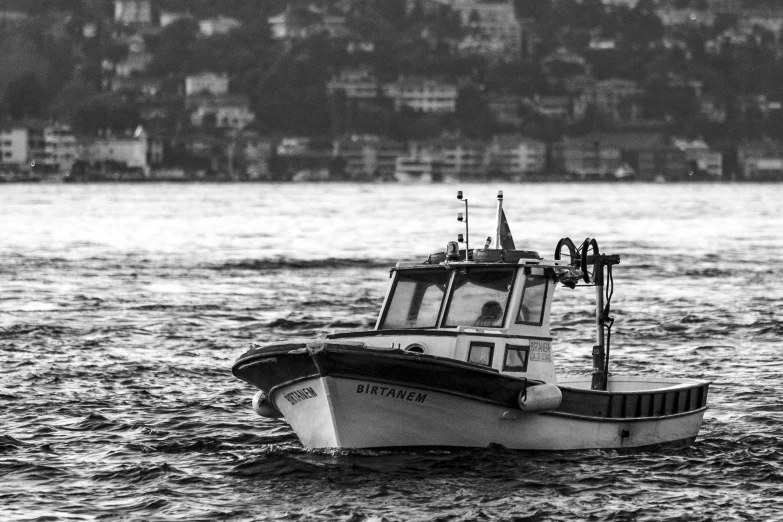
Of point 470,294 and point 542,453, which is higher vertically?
point 470,294

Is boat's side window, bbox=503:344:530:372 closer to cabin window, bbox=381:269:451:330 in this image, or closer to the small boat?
the small boat

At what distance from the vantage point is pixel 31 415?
30.3 metres

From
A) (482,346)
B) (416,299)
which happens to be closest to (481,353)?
(482,346)

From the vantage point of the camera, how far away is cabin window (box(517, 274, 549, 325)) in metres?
26.7

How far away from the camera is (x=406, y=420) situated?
2509 centimetres

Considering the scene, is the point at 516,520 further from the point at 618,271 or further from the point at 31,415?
the point at 618,271

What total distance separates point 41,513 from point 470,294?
6982 millimetres

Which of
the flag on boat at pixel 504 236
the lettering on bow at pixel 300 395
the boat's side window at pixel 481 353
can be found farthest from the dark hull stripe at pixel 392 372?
the flag on boat at pixel 504 236

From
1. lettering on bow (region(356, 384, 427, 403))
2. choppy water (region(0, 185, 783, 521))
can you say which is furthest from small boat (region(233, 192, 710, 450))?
choppy water (region(0, 185, 783, 521))

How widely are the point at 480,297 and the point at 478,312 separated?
0.76ft

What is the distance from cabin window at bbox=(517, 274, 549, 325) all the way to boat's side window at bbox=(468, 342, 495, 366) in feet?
2.47

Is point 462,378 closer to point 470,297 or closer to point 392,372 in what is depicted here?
point 392,372

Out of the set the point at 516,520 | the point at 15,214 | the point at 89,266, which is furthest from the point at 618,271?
the point at 15,214

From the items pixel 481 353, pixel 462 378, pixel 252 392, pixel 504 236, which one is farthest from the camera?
pixel 252 392
